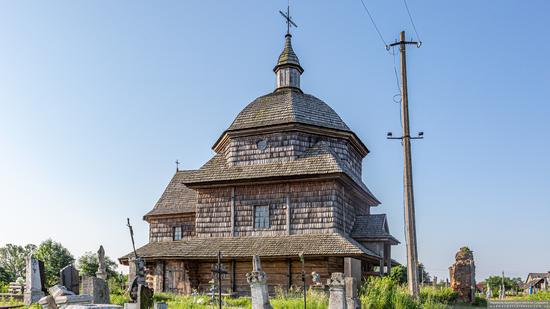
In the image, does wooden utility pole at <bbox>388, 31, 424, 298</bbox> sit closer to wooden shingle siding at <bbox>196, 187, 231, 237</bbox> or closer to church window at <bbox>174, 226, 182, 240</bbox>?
wooden shingle siding at <bbox>196, 187, 231, 237</bbox>

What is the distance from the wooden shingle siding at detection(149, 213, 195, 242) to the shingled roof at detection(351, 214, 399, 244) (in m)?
8.19

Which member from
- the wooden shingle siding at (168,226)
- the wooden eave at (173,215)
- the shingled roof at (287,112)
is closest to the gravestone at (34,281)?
the wooden eave at (173,215)

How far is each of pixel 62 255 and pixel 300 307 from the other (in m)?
46.2

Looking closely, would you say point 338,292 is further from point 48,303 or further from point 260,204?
point 260,204

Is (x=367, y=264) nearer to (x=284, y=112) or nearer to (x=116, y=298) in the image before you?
(x=284, y=112)

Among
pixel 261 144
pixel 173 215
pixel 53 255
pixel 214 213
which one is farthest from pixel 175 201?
pixel 53 255

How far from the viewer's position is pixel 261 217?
22.8m

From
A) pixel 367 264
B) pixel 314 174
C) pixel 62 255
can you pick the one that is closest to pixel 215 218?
pixel 314 174

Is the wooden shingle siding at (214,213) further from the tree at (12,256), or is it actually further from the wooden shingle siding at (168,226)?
the tree at (12,256)

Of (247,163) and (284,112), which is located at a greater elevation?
Answer: (284,112)

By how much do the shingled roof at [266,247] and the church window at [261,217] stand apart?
1.90 feet

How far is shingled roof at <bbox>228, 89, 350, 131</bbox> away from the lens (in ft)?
78.7

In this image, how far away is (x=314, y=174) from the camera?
21.7 metres

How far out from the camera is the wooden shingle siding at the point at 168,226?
2656cm
